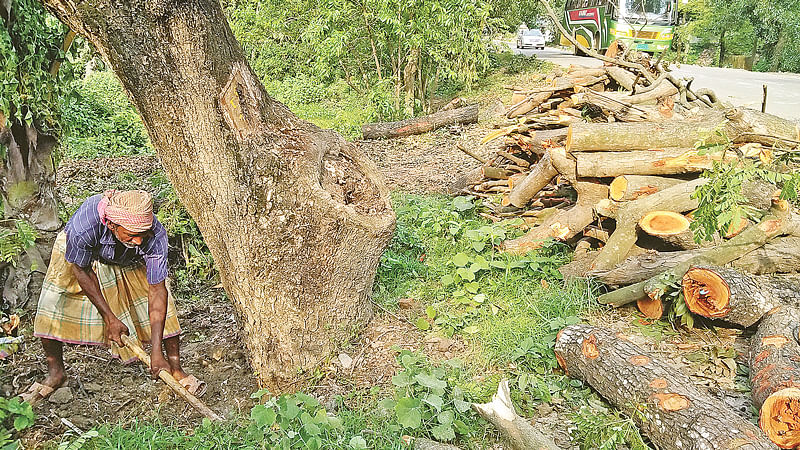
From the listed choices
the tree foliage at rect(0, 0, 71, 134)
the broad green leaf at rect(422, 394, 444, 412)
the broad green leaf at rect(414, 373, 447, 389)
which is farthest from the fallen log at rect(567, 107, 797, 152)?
the tree foliage at rect(0, 0, 71, 134)

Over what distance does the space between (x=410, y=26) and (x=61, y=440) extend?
8076 millimetres

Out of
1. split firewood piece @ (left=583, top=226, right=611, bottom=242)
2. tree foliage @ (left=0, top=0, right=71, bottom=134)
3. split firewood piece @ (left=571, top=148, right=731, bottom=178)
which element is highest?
tree foliage @ (left=0, top=0, right=71, bottom=134)

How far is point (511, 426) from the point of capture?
2.89 m

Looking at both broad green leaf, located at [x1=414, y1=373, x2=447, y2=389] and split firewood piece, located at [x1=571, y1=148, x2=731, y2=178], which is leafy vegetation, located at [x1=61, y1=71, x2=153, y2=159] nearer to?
split firewood piece, located at [x1=571, y1=148, x2=731, y2=178]

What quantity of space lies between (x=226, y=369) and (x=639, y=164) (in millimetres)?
3691

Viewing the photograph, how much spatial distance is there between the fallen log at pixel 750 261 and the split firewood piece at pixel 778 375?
69 centimetres

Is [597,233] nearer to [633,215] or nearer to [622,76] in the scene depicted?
[633,215]

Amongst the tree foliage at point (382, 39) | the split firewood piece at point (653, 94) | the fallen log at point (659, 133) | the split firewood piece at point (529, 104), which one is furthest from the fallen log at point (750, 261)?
the tree foliage at point (382, 39)

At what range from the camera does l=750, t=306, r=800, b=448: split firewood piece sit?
2.73 meters

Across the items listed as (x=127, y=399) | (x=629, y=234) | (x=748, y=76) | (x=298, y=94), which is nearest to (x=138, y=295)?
(x=127, y=399)

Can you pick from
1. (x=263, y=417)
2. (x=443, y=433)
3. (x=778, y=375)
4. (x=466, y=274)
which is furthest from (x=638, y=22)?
(x=263, y=417)

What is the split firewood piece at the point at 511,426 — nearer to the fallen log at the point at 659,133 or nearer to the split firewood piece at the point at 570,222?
the split firewood piece at the point at 570,222

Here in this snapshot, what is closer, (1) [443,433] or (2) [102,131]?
(1) [443,433]

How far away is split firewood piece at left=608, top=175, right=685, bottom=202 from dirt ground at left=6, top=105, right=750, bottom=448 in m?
1.06
